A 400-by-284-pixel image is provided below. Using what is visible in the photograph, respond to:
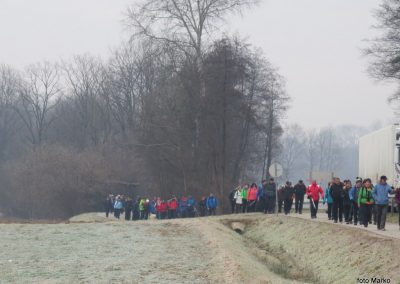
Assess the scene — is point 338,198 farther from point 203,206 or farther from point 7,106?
point 7,106

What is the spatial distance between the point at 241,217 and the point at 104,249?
13.6 metres

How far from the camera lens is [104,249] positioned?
25141mm

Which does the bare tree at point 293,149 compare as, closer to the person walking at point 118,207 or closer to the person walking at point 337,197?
the person walking at point 118,207

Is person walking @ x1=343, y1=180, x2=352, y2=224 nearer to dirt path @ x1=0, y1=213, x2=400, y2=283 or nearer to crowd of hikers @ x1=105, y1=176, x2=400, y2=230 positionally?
crowd of hikers @ x1=105, y1=176, x2=400, y2=230

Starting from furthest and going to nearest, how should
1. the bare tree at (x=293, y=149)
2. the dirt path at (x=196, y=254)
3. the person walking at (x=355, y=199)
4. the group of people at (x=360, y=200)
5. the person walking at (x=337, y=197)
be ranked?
the bare tree at (x=293, y=149) → the person walking at (x=337, y=197) → the person walking at (x=355, y=199) → the group of people at (x=360, y=200) → the dirt path at (x=196, y=254)

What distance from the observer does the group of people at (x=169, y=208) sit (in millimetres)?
48875

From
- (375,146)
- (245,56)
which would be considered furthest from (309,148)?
(375,146)

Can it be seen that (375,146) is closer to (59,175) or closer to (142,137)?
(142,137)

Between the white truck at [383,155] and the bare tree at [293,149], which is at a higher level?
the bare tree at [293,149]

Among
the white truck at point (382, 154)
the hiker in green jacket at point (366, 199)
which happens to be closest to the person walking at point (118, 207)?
the white truck at point (382, 154)

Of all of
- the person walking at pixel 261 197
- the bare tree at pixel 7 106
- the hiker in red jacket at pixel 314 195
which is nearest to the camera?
the hiker in red jacket at pixel 314 195

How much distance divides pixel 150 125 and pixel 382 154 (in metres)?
25.0

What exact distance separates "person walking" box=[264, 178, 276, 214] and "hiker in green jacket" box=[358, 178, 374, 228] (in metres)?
12.2

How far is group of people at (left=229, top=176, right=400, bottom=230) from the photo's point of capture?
26.1m
